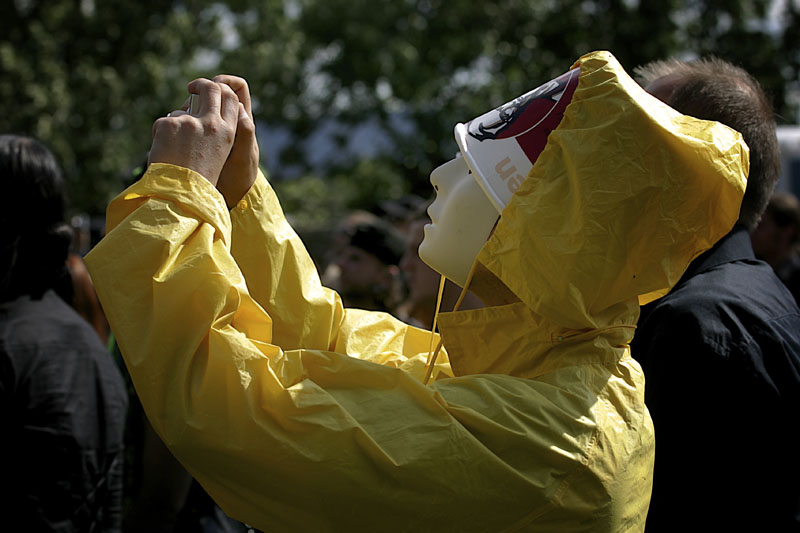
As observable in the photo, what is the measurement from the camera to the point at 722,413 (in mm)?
1958

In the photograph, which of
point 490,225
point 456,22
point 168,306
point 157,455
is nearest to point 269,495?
point 168,306

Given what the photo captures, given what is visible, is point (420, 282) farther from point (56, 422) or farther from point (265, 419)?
point (265, 419)

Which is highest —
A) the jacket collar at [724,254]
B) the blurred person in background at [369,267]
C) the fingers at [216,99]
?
the fingers at [216,99]

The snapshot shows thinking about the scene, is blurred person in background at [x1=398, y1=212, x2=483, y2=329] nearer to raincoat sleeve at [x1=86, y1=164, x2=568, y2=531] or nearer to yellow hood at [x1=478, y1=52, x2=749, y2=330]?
yellow hood at [x1=478, y1=52, x2=749, y2=330]

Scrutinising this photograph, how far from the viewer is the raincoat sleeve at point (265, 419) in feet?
4.24

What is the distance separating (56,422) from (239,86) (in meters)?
1.23

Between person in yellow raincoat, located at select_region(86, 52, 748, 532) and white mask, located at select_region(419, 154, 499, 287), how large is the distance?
2 cm

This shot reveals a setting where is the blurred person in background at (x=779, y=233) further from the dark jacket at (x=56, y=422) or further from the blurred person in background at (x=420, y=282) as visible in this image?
the dark jacket at (x=56, y=422)

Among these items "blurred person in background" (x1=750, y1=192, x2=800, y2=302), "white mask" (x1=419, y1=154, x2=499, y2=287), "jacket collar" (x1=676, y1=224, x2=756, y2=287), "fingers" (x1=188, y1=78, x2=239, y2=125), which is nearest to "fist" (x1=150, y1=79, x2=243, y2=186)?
"fingers" (x1=188, y1=78, x2=239, y2=125)

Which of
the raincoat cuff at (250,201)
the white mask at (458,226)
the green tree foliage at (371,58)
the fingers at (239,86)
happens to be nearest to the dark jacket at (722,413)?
the white mask at (458,226)

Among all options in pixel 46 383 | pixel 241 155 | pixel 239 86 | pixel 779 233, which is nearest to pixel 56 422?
pixel 46 383

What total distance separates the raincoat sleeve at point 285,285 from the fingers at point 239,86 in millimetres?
212

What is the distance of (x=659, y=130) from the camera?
1427 millimetres

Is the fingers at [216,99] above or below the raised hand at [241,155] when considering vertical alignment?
above
